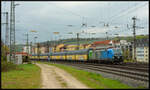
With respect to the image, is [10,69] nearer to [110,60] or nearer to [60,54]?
[110,60]

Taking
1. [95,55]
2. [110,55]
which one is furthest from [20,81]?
[95,55]

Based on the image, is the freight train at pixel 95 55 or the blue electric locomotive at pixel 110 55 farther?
the freight train at pixel 95 55

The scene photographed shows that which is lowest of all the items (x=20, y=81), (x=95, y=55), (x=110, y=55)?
(x=20, y=81)

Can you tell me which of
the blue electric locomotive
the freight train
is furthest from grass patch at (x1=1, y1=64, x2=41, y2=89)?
the freight train

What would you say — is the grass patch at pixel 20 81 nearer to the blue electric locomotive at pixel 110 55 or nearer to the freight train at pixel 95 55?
the blue electric locomotive at pixel 110 55

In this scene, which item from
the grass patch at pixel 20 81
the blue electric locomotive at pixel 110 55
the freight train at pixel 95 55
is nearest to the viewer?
the grass patch at pixel 20 81

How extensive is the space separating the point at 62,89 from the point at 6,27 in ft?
90.0

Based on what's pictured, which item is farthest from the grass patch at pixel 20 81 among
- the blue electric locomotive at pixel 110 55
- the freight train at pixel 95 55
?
the freight train at pixel 95 55

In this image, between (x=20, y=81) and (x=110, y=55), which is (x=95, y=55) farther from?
(x=20, y=81)

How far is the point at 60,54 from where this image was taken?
7831cm

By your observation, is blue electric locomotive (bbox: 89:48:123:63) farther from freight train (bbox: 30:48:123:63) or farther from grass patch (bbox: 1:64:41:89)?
grass patch (bbox: 1:64:41:89)

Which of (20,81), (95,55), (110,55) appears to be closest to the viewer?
(20,81)

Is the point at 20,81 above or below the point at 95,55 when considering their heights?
below

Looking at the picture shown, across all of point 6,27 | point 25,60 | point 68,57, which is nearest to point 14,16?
point 6,27
